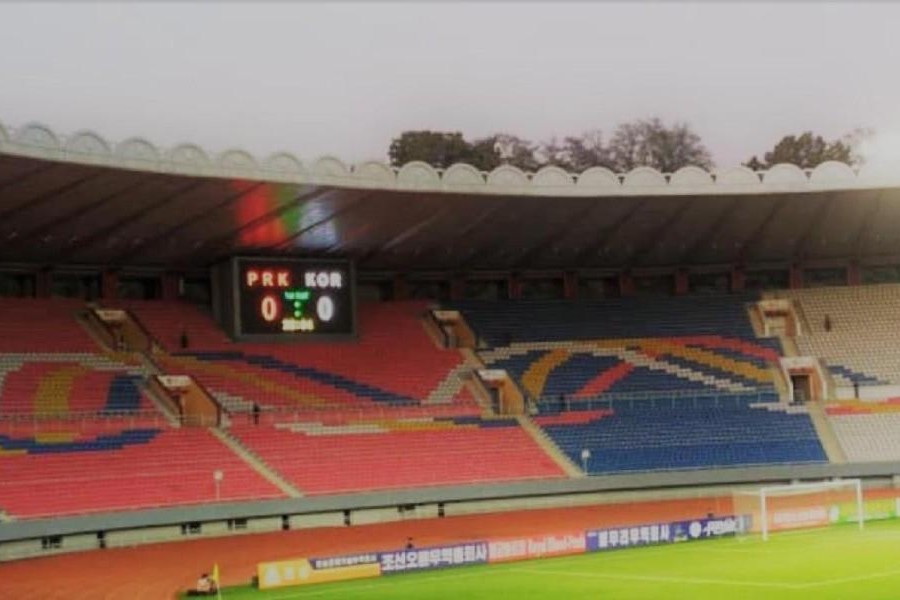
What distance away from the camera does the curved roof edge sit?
98.4 feet

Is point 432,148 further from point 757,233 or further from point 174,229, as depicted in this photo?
point 174,229

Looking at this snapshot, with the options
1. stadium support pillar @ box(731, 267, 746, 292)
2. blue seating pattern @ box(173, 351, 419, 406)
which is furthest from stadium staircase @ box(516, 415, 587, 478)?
stadium support pillar @ box(731, 267, 746, 292)

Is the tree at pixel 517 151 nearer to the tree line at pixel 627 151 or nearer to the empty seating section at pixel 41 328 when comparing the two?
the tree line at pixel 627 151

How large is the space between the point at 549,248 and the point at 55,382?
61.6 feet

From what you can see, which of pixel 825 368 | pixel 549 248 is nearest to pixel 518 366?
pixel 549 248

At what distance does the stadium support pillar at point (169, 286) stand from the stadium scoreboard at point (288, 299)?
2.28 meters

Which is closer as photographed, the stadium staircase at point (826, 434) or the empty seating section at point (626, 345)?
the stadium staircase at point (826, 434)

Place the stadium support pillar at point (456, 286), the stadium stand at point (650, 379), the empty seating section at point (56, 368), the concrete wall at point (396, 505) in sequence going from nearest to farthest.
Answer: the concrete wall at point (396, 505), the empty seating section at point (56, 368), the stadium stand at point (650, 379), the stadium support pillar at point (456, 286)

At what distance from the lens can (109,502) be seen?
109 ft

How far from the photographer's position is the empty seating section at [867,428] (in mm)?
42969

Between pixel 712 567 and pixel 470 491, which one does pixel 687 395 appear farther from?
pixel 712 567

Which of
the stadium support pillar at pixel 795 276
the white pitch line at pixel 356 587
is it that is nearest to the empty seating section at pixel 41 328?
the white pitch line at pixel 356 587

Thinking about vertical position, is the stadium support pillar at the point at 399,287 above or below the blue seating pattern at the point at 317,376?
above

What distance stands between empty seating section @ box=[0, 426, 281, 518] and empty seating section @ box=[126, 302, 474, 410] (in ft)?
12.3
